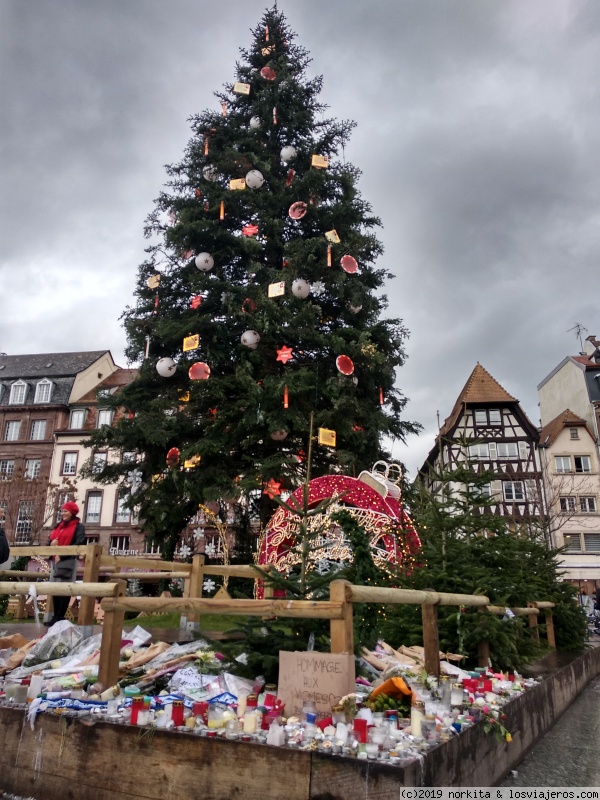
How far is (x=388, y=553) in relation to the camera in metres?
11.3

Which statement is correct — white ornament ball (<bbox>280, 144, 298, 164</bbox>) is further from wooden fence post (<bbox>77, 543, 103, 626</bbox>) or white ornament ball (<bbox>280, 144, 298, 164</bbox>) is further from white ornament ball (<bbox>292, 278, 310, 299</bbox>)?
wooden fence post (<bbox>77, 543, 103, 626</bbox>)

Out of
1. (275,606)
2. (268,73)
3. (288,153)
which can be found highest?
(268,73)

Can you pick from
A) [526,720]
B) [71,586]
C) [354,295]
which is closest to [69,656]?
[71,586]

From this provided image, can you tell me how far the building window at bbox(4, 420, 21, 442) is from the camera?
157 ft

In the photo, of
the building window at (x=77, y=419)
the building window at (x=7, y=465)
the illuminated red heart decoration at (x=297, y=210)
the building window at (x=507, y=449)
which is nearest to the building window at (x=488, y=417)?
the building window at (x=507, y=449)

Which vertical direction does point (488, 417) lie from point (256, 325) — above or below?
above

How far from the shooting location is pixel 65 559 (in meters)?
8.71

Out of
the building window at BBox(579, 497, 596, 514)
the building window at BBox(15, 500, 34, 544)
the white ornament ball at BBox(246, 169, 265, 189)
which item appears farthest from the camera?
the building window at BBox(579, 497, 596, 514)

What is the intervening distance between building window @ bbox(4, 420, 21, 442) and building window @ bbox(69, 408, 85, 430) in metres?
4.05

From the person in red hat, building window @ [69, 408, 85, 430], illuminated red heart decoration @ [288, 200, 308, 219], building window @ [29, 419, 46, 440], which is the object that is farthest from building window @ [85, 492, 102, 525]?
the person in red hat

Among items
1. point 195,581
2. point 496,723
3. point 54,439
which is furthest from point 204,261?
point 54,439

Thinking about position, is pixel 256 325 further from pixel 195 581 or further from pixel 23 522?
pixel 23 522

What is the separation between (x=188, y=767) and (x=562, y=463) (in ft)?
153

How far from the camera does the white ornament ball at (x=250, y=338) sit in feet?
53.9
